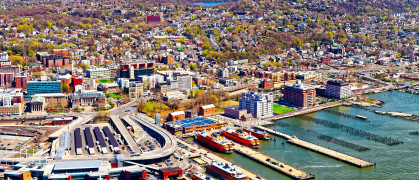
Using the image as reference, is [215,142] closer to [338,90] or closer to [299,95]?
[299,95]

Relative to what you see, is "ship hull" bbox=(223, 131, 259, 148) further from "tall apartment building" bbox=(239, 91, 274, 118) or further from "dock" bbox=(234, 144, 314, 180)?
"tall apartment building" bbox=(239, 91, 274, 118)

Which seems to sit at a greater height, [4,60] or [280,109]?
[4,60]

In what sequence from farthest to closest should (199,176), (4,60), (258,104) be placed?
(4,60), (258,104), (199,176)

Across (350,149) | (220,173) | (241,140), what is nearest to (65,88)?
(241,140)

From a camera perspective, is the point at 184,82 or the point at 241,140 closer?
the point at 241,140

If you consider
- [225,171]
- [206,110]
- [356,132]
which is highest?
[206,110]

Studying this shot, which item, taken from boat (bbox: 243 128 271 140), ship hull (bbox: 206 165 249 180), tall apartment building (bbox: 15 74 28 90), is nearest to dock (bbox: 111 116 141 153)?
ship hull (bbox: 206 165 249 180)

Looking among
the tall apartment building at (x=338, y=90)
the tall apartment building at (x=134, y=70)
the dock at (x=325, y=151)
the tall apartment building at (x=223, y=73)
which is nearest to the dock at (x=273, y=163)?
the dock at (x=325, y=151)

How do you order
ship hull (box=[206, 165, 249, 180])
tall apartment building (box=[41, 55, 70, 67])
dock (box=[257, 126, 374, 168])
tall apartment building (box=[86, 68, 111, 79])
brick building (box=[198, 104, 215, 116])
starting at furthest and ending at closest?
tall apartment building (box=[41, 55, 70, 67])
tall apartment building (box=[86, 68, 111, 79])
brick building (box=[198, 104, 215, 116])
dock (box=[257, 126, 374, 168])
ship hull (box=[206, 165, 249, 180])
